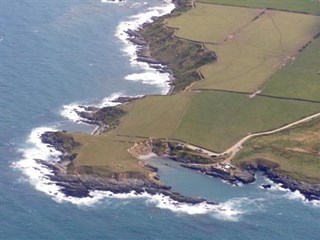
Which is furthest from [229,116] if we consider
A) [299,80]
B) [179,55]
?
[179,55]

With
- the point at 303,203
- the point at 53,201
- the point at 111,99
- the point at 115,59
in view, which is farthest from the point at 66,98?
the point at 303,203

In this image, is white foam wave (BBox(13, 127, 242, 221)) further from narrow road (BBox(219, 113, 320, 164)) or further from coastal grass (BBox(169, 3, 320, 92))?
coastal grass (BBox(169, 3, 320, 92))

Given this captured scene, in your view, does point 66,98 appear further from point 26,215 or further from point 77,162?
point 26,215

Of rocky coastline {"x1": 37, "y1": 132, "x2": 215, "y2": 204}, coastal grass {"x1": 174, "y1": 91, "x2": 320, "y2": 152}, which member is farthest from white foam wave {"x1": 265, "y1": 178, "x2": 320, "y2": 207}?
rocky coastline {"x1": 37, "y1": 132, "x2": 215, "y2": 204}

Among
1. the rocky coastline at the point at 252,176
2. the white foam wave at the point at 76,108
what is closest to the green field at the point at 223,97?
the rocky coastline at the point at 252,176

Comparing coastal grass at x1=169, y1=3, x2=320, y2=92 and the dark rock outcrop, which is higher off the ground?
coastal grass at x1=169, y1=3, x2=320, y2=92

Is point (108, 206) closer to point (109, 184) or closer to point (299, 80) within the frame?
point (109, 184)
